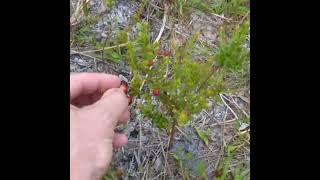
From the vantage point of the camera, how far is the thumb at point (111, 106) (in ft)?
6.61

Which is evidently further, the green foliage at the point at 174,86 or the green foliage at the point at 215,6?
the green foliage at the point at 215,6

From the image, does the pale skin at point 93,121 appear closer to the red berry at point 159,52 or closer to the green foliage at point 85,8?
the red berry at point 159,52

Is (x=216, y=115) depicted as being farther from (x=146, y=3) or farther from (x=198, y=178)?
(x=146, y=3)

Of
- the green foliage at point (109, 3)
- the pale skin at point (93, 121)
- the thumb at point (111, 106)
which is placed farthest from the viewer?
the green foliage at point (109, 3)

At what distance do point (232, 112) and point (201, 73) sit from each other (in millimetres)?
643

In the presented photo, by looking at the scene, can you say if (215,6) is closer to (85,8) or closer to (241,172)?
(85,8)

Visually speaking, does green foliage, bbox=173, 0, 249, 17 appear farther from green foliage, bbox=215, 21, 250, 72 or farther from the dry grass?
green foliage, bbox=215, 21, 250, 72

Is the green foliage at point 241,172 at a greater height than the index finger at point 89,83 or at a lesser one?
lesser

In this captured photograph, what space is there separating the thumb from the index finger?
87mm

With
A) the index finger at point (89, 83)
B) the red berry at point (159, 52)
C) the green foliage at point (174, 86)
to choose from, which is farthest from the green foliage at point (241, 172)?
the index finger at point (89, 83)

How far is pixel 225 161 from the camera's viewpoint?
268 centimetres

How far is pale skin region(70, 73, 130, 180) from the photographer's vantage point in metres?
1.90

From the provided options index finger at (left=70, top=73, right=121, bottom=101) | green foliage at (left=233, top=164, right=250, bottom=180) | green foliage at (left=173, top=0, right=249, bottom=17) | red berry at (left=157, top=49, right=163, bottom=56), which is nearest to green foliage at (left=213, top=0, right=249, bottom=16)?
green foliage at (left=173, top=0, right=249, bottom=17)
